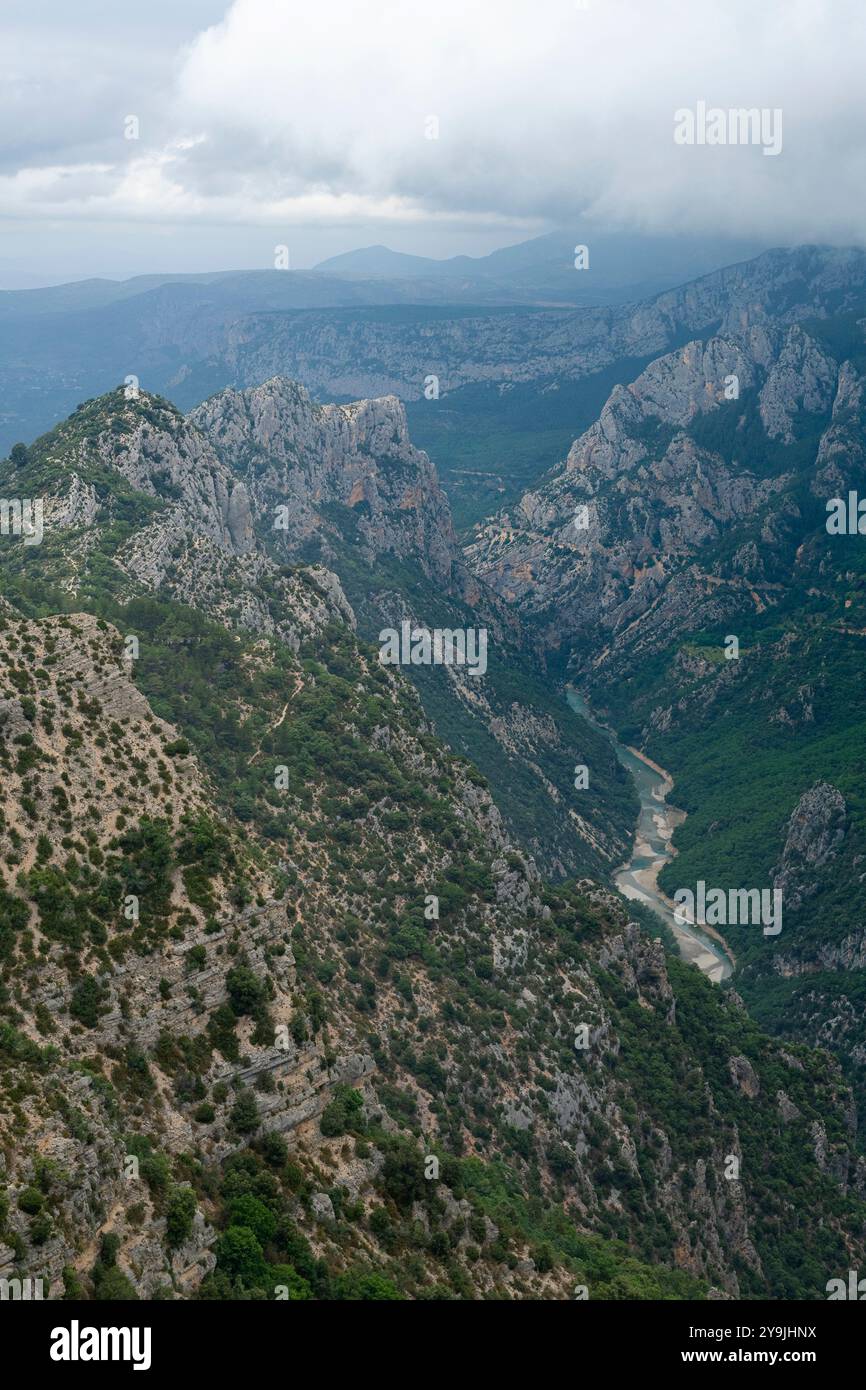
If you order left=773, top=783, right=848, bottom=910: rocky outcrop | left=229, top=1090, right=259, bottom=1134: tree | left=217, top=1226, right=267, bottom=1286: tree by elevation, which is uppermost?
left=229, top=1090, right=259, bottom=1134: tree

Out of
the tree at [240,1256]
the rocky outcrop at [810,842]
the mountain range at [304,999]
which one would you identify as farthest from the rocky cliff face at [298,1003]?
the rocky outcrop at [810,842]

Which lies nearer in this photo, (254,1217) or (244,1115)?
(254,1217)

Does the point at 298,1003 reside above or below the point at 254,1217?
above

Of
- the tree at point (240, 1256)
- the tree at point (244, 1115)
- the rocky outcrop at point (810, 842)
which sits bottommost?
the rocky outcrop at point (810, 842)

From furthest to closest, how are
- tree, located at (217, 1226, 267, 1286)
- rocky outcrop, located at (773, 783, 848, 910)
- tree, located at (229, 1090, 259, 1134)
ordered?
rocky outcrop, located at (773, 783, 848, 910) < tree, located at (229, 1090, 259, 1134) < tree, located at (217, 1226, 267, 1286)

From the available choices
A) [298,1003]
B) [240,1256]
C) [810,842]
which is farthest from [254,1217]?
[810,842]

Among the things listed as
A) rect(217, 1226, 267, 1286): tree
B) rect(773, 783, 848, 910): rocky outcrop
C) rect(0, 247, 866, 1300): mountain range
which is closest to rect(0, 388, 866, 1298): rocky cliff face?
rect(217, 1226, 267, 1286): tree

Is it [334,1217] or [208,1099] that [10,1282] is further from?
[334,1217]

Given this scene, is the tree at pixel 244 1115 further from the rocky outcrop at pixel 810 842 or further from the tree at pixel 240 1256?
the rocky outcrop at pixel 810 842

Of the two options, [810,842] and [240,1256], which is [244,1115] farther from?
[810,842]

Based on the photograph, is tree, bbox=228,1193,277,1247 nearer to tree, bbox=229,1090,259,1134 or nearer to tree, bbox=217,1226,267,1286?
tree, bbox=217,1226,267,1286

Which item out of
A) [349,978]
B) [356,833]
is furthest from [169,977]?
[356,833]
